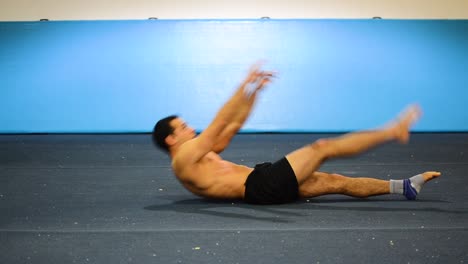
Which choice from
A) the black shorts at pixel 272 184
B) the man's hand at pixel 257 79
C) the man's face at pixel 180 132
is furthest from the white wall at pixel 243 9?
the man's hand at pixel 257 79

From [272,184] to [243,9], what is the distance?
243 inches

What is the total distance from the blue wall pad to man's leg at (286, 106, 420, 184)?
496 cm

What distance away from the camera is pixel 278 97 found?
33.8 ft

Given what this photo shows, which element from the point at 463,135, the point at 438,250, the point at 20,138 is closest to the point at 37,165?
the point at 20,138

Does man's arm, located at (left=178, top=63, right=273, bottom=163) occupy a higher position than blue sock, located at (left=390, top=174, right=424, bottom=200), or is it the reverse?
man's arm, located at (left=178, top=63, right=273, bottom=163)

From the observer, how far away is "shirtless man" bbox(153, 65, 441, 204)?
5148 mm

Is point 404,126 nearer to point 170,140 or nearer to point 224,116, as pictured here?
point 224,116

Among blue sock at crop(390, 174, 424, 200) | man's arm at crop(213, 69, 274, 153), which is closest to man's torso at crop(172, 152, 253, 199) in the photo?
man's arm at crop(213, 69, 274, 153)

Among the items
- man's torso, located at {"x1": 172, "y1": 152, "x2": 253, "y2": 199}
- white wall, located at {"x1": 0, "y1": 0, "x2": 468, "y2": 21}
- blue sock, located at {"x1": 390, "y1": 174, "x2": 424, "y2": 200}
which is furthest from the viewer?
white wall, located at {"x1": 0, "y1": 0, "x2": 468, "y2": 21}

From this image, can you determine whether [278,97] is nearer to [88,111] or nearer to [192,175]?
[88,111]

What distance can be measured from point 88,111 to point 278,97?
7.63 feet

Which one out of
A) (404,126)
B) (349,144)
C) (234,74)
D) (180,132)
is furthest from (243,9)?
(404,126)

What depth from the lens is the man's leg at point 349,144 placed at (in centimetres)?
504

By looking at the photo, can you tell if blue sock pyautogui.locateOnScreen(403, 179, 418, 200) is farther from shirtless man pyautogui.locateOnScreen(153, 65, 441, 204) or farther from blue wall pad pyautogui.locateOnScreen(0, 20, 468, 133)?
blue wall pad pyautogui.locateOnScreen(0, 20, 468, 133)
